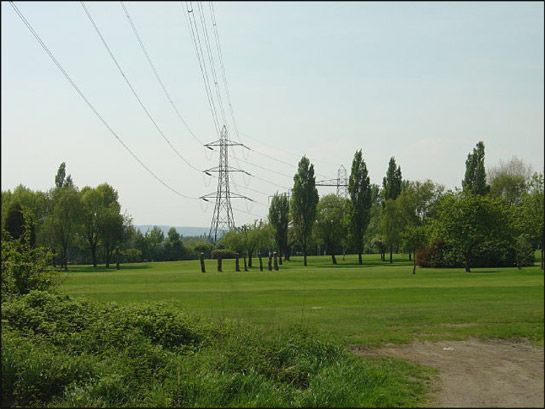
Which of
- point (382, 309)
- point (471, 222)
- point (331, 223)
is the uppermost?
point (331, 223)

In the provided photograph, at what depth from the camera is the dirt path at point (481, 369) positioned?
154 inches

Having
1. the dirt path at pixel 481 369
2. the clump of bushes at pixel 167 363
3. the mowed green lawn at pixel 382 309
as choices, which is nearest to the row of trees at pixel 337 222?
the mowed green lawn at pixel 382 309

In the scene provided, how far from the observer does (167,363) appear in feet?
38.9

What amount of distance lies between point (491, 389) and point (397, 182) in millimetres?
87799

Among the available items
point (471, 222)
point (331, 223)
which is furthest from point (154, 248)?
point (471, 222)

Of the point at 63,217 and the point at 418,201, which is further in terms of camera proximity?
the point at 418,201

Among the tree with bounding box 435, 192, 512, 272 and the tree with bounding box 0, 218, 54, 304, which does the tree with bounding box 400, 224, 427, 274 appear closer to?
the tree with bounding box 435, 192, 512, 272

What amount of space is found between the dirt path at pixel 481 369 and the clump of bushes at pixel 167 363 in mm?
1276

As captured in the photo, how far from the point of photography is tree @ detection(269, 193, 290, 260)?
89.6 meters

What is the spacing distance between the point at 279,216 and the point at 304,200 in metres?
7.17

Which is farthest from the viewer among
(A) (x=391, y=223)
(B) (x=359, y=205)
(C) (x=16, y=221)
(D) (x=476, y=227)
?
(B) (x=359, y=205)

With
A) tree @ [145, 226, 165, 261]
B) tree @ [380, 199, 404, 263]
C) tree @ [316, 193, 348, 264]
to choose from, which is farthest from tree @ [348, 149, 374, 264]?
tree @ [145, 226, 165, 261]

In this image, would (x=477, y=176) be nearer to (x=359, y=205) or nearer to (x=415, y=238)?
(x=415, y=238)

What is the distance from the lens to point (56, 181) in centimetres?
8369
